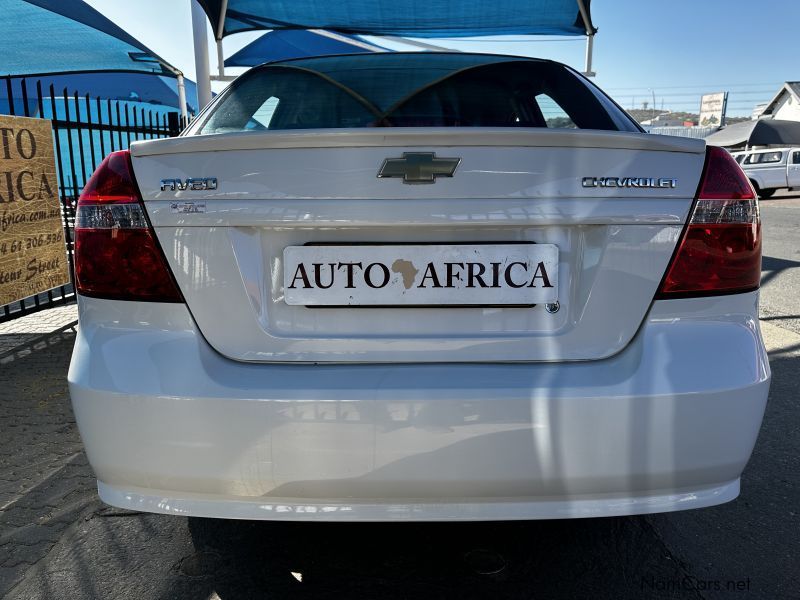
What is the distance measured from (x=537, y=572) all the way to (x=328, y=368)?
98 cm

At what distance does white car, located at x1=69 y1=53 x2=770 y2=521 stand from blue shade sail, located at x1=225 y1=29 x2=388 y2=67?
21.1 feet

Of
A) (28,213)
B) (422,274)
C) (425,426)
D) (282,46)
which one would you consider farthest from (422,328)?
(282,46)

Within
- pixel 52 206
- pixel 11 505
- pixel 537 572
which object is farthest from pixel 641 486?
pixel 52 206

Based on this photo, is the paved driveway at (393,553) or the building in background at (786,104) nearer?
the paved driveway at (393,553)

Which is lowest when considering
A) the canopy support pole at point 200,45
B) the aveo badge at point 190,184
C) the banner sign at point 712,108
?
the banner sign at point 712,108

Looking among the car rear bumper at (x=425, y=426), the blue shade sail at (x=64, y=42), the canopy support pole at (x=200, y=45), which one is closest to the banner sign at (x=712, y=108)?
the blue shade sail at (x=64, y=42)

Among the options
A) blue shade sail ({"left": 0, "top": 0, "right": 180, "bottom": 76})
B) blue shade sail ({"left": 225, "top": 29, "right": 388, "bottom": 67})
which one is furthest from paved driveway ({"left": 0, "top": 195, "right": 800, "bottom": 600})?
blue shade sail ({"left": 225, "top": 29, "right": 388, "bottom": 67})

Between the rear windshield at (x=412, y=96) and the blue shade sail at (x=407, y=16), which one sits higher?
the blue shade sail at (x=407, y=16)

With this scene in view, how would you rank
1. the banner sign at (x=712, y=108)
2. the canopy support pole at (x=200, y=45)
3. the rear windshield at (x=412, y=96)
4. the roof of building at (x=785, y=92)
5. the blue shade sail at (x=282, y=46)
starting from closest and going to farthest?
the rear windshield at (x=412, y=96) → the canopy support pole at (x=200, y=45) → the blue shade sail at (x=282, y=46) → the roof of building at (x=785, y=92) → the banner sign at (x=712, y=108)

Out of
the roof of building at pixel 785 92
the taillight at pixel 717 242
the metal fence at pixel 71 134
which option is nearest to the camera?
the taillight at pixel 717 242

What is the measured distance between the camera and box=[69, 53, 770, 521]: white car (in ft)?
4.60

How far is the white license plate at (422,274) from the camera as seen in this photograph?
4.78 ft

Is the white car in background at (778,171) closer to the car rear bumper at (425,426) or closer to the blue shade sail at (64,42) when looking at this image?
the blue shade sail at (64,42)

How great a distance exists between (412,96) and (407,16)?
15.2ft
